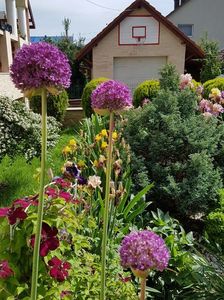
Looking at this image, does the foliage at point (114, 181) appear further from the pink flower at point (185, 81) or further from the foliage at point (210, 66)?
the foliage at point (210, 66)

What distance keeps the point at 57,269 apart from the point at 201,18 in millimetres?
25523

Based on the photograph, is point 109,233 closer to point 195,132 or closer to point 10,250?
point 10,250

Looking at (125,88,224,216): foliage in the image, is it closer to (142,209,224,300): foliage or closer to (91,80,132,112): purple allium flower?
(142,209,224,300): foliage

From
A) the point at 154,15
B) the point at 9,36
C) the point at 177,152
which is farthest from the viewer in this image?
the point at 154,15

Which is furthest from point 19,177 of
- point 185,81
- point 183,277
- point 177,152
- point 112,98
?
point 112,98

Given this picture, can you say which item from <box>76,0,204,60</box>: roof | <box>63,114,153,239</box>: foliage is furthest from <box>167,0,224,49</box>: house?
<box>63,114,153,239</box>: foliage

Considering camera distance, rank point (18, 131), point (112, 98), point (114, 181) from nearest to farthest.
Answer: point (112, 98)
point (114, 181)
point (18, 131)

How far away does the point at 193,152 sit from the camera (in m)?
4.24

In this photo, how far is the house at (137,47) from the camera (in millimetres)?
16266

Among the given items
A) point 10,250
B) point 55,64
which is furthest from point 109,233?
point 55,64

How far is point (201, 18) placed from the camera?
24.8 metres

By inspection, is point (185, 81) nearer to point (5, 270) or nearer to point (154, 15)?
point (5, 270)

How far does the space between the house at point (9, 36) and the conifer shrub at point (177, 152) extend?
602cm

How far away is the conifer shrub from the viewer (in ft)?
13.1
